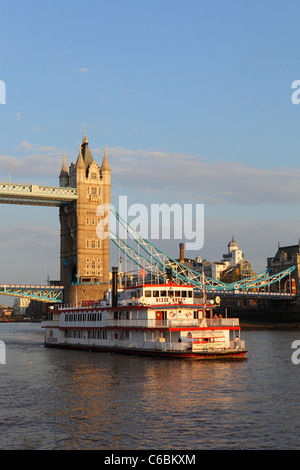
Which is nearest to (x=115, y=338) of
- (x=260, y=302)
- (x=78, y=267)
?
(x=78, y=267)

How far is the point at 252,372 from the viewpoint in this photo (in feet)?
144

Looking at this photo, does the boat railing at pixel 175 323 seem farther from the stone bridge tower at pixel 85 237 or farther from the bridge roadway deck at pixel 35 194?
the bridge roadway deck at pixel 35 194

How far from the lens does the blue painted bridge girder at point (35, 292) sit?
126 metres

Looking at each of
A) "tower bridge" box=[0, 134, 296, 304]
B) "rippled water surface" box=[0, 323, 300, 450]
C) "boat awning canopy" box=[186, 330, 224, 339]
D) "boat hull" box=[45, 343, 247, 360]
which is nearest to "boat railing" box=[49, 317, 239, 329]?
"boat awning canopy" box=[186, 330, 224, 339]

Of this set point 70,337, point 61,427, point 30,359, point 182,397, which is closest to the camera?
point 61,427

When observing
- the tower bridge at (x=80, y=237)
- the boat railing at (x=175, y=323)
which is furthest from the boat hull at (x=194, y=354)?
the tower bridge at (x=80, y=237)

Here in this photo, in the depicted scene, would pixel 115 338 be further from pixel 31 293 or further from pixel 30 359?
pixel 31 293

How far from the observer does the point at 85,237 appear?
12875 cm

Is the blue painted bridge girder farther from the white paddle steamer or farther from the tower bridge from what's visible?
the white paddle steamer

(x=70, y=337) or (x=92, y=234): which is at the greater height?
(x=92, y=234)

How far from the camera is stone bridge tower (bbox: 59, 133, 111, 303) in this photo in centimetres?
12656

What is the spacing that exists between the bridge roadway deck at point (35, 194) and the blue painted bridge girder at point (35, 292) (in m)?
17.6

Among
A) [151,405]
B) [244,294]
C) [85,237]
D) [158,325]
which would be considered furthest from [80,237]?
[151,405]

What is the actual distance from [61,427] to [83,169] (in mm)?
109754
